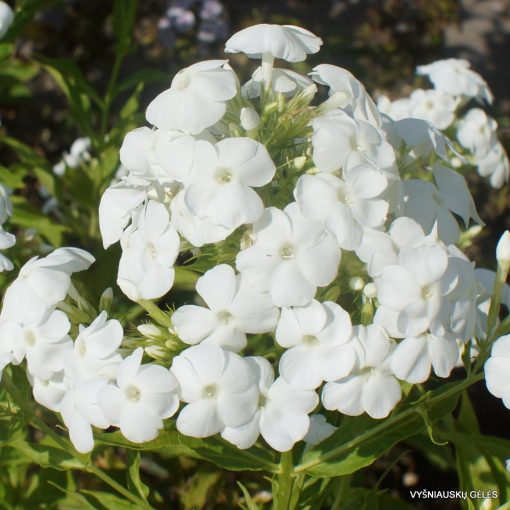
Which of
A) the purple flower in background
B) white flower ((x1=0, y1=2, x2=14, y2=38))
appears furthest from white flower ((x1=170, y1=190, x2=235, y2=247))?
the purple flower in background

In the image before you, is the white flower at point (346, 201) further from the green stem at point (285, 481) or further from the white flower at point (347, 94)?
the green stem at point (285, 481)

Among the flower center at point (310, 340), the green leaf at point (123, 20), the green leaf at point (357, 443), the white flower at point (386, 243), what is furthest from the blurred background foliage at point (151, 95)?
the white flower at point (386, 243)

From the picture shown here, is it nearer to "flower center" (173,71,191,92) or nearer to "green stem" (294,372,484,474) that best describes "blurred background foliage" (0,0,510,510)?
"green stem" (294,372,484,474)

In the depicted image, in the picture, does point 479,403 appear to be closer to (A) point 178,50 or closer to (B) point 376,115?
(B) point 376,115

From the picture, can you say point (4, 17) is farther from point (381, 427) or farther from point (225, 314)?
point (381, 427)

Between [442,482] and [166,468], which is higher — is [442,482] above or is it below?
below

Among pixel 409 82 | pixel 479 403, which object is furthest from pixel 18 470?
pixel 409 82
